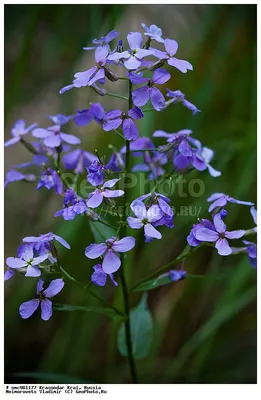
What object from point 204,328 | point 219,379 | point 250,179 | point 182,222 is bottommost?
point 219,379

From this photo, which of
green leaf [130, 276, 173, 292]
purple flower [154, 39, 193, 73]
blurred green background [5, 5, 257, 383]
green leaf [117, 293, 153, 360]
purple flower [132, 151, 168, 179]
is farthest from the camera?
blurred green background [5, 5, 257, 383]

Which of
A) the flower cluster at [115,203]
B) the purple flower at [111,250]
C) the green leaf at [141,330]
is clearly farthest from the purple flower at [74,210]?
the green leaf at [141,330]

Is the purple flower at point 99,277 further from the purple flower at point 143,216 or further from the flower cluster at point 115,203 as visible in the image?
the purple flower at point 143,216

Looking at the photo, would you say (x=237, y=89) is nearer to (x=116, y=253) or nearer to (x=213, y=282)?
(x=213, y=282)

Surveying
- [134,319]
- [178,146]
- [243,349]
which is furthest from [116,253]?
[243,349]

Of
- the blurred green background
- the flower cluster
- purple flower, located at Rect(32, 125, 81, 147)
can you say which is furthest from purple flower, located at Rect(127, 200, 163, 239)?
the blurred green background

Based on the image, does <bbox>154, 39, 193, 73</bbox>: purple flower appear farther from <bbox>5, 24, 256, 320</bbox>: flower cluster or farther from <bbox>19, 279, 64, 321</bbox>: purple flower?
<bbox>19, 279, 64, 321</bbox>: purple flower
